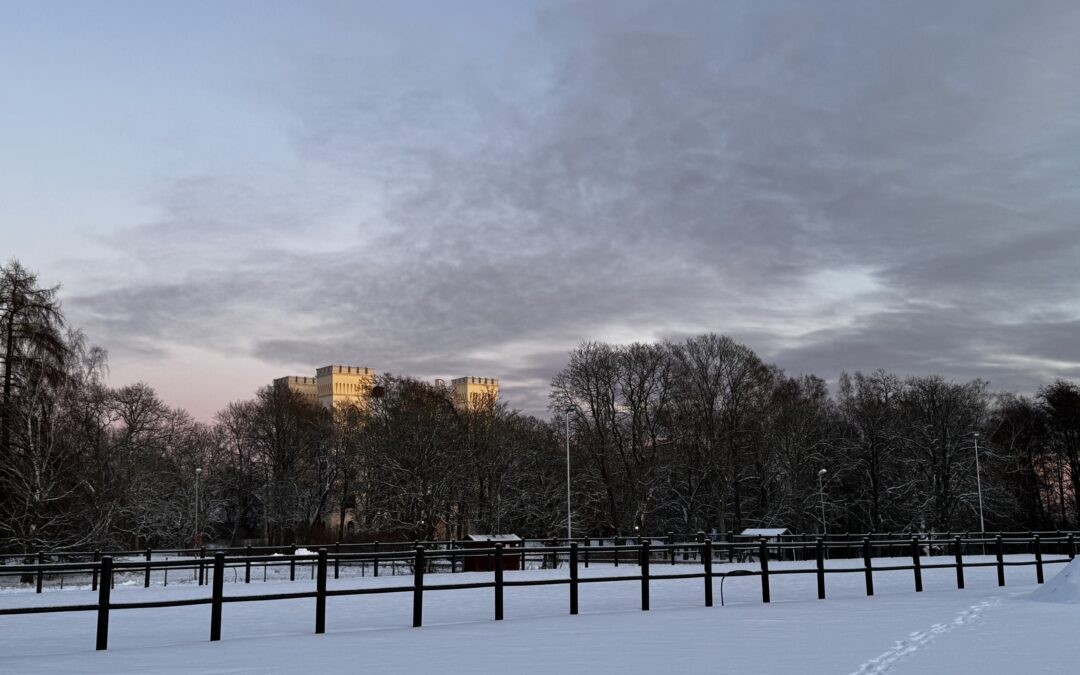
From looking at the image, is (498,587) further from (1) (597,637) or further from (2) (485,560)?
(2) (485,560)

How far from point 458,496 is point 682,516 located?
1733 centimetres

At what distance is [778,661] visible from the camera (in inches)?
423

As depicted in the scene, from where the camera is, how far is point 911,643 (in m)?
12.2

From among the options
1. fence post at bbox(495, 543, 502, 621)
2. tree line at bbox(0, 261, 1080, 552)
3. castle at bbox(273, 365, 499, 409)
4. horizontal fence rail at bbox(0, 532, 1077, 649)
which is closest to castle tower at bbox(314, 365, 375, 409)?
castle at bbox(273, 365, 499, 409)

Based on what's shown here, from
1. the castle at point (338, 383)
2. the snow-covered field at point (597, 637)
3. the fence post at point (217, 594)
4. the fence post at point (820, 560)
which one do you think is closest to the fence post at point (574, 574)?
the snow-covered field at point (597, 637)

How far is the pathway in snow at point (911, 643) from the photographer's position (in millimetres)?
10094

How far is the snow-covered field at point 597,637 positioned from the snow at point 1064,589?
0.03 meters

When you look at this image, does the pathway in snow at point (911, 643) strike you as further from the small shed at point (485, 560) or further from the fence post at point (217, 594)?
the small shed at point (485, 560)

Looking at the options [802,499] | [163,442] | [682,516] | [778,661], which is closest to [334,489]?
[163,442]

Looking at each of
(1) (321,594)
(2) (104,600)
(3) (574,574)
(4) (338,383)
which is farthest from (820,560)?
(4) (338,383)

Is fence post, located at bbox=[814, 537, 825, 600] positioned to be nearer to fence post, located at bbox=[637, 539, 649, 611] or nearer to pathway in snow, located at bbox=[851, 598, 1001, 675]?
pathway in snow, located at bbox=[851, 598, 1001, 675]

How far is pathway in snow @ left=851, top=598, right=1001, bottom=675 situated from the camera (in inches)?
397

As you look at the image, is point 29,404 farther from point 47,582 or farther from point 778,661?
point 778,661

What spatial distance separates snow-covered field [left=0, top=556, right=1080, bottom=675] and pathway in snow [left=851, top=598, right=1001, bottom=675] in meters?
0.03
